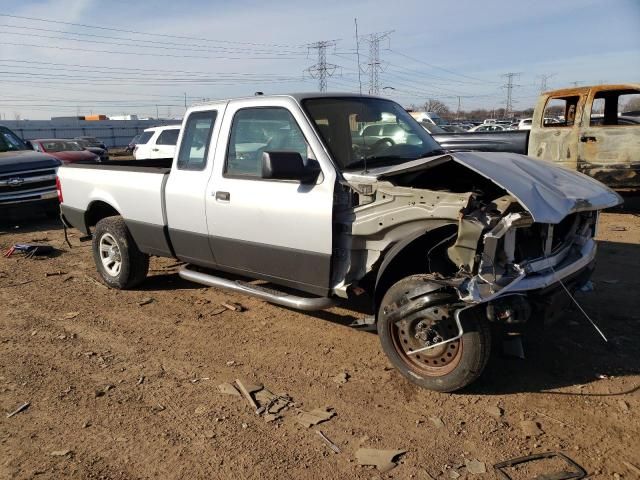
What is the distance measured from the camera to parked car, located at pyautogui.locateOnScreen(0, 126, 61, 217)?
32.9 feet

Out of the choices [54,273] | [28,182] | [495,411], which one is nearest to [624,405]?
[495,411]

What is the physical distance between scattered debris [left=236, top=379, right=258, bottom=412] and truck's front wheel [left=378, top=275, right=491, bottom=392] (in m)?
1.01

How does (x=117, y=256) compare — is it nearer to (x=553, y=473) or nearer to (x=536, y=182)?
(x=536, y=182)

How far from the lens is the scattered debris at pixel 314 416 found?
341 cm

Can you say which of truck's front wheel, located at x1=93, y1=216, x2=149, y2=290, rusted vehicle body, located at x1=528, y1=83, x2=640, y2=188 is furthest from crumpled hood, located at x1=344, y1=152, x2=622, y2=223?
rusted vehicle body, located at x1=528, y1=83, x2=640, y2=188

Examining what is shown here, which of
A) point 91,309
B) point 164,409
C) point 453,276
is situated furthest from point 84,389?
point 453,276

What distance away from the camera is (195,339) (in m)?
4.79

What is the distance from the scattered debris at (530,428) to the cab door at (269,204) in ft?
5.51

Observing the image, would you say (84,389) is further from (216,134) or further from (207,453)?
(216,134)

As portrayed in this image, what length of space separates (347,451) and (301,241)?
1691 mm

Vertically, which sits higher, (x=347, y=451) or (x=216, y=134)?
(x=216, y=134)

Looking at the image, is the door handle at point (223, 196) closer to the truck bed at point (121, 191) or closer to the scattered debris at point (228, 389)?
the truck bed at point (121, 191)

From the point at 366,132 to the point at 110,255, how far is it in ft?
11.5

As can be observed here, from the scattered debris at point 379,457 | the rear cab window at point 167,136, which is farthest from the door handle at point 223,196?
the rear cab window at point 167,136
